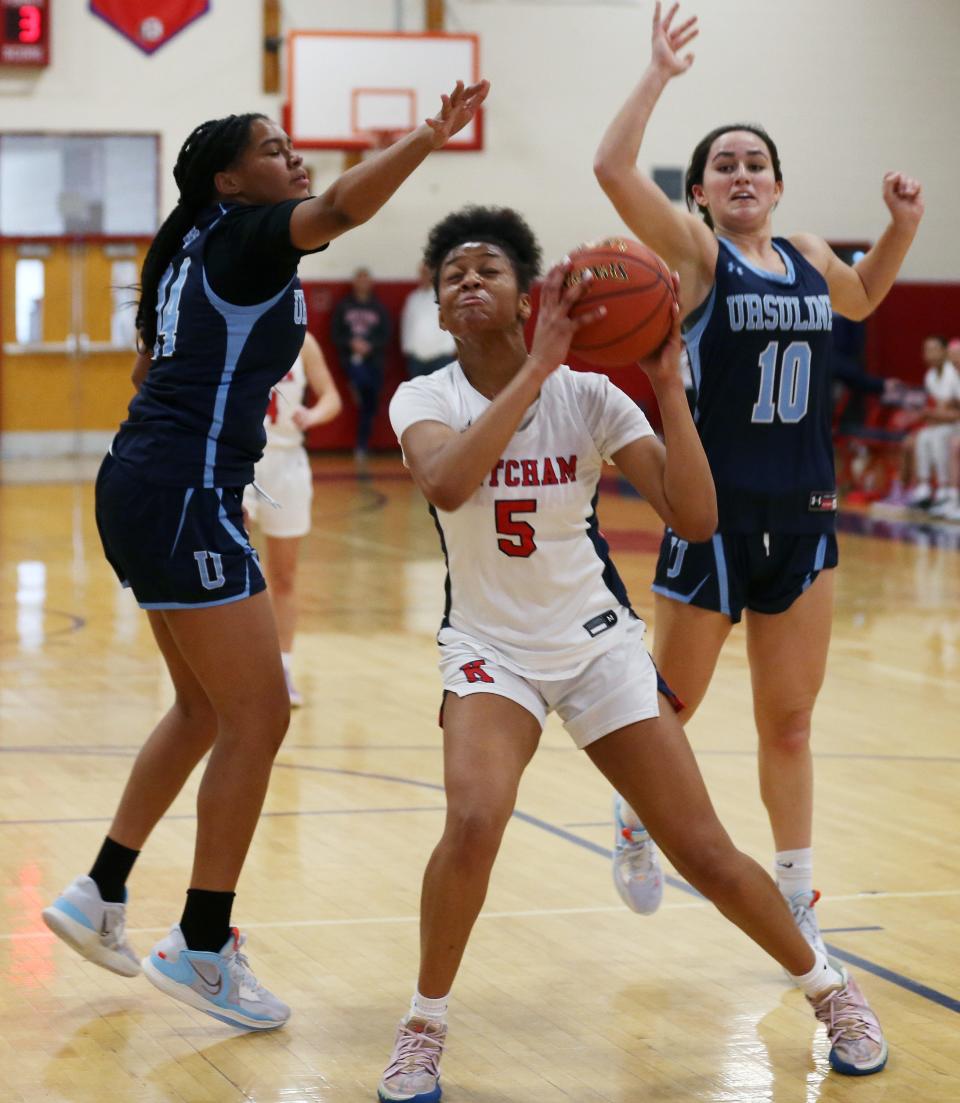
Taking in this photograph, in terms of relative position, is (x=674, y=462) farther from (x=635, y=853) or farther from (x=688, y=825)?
(x=635, y=853)

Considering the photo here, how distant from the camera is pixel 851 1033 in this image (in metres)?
3.47

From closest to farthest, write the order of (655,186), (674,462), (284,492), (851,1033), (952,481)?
(674,462)
(851,1033)
(655,186)
(284,492)
(952,481)

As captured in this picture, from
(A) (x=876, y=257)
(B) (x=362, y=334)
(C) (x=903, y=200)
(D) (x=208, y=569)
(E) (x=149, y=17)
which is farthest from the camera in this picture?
(B) (x=362, y=334)

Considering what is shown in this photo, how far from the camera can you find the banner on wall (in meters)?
18.6

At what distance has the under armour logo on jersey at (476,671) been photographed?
333 centimetres

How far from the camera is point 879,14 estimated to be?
20.1m

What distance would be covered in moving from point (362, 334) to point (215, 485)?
15.6 m

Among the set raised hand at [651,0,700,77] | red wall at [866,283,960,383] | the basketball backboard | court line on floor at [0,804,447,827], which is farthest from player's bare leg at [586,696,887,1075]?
red wall at [866,283,960,383]

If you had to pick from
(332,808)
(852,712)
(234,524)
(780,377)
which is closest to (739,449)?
(780,377)

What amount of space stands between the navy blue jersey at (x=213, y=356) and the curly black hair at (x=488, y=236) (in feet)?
0.88

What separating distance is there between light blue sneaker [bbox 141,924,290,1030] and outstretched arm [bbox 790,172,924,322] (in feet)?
6.89

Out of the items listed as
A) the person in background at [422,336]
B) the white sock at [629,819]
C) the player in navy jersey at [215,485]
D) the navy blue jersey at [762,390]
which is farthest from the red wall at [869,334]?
the player in navy jersey at [215,485]

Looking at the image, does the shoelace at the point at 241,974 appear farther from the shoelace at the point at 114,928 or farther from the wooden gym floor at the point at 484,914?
the shoelace at the point at 114,928

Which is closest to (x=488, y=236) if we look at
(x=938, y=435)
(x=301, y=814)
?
(x=301, y=814)
